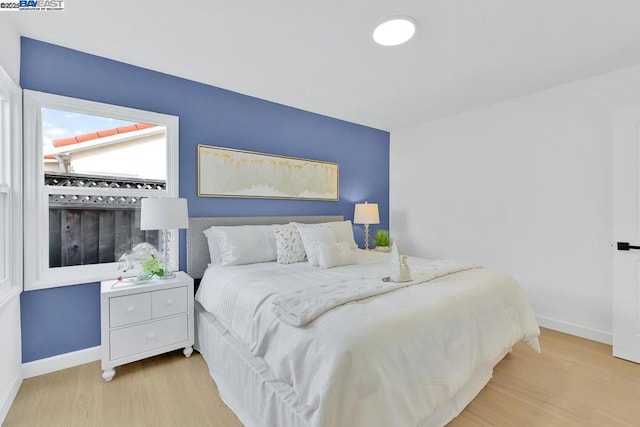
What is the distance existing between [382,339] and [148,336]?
6.24 ft

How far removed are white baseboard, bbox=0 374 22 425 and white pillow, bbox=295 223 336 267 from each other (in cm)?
215

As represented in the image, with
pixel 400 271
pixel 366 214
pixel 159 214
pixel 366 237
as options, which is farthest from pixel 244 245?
pixel 366 237

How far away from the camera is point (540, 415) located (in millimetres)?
1762

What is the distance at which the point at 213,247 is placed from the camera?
9.29ft

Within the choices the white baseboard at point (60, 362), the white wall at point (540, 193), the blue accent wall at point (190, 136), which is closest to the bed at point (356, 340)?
the white baseboard at point (60, 362)

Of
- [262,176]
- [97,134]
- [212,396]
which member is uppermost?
[97,134]

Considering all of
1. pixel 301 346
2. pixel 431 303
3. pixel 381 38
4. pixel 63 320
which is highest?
pixel 381 38

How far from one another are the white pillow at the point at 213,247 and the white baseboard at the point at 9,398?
148cm

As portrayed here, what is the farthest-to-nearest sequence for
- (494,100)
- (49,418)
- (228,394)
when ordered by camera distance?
1. (494,100)
2. (228,394)
3. (49,418)

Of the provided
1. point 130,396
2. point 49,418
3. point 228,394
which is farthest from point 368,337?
point 49,418

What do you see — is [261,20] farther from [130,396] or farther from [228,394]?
[130,396]

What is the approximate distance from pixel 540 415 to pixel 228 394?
1.93 meters

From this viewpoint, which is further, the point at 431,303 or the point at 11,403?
the point at 11,403

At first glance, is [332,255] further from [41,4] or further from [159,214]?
[41,4]
